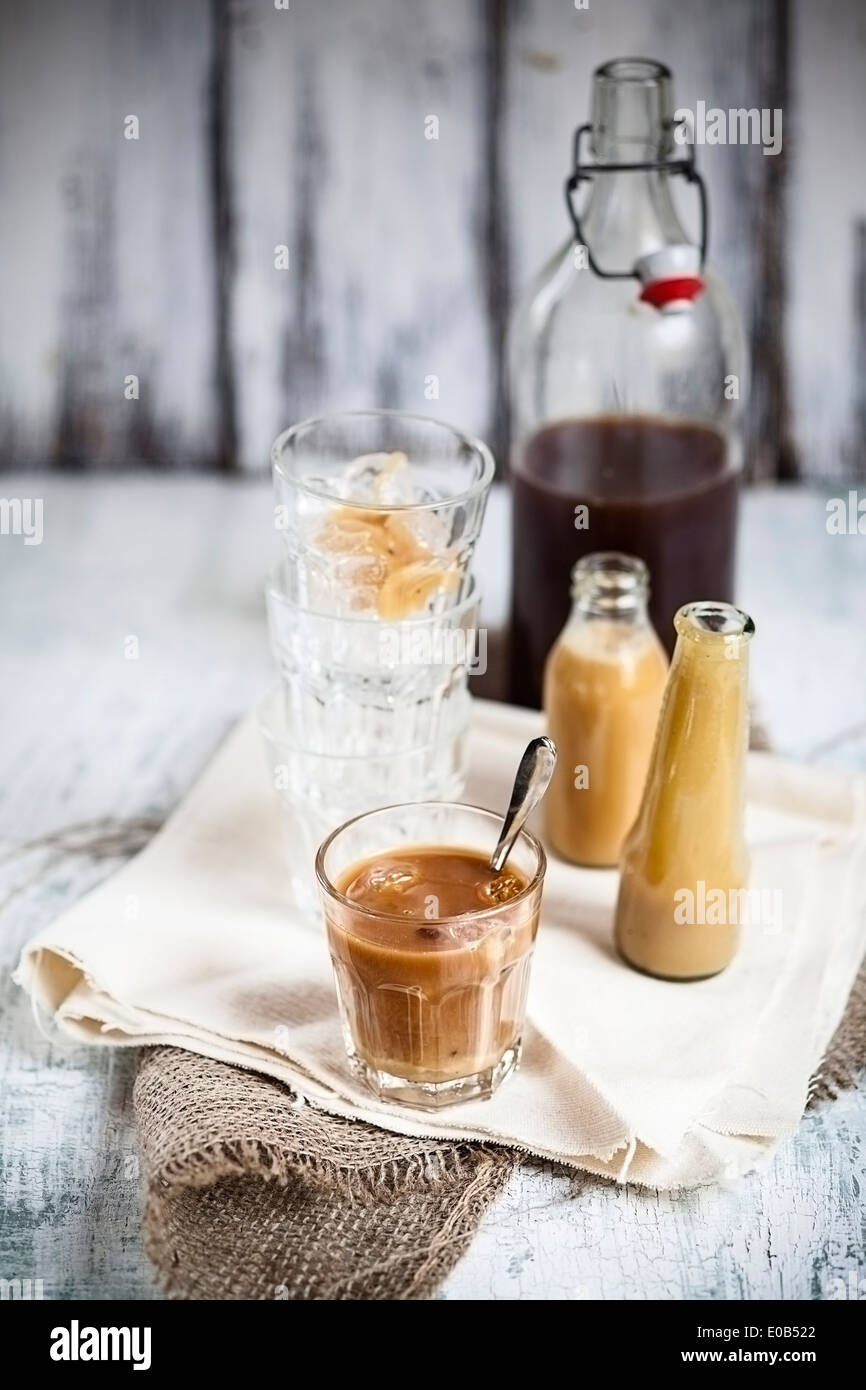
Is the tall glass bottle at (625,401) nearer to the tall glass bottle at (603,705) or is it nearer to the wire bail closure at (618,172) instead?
the wire bail closure at (618,172)

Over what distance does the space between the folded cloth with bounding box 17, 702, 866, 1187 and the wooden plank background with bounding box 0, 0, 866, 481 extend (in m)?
0.95

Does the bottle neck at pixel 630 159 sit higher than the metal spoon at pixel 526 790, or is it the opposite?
the bottle neck at pixel 630 159

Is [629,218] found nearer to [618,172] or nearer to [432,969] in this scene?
[618,172]

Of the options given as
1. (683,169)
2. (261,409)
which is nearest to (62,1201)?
(683,169)

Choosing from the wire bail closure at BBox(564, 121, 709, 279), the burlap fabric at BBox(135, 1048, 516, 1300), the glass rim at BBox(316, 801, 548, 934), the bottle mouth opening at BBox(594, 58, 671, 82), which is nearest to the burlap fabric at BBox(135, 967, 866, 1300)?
the burlap fabric at BBox(135, 1048, 516, 1300)

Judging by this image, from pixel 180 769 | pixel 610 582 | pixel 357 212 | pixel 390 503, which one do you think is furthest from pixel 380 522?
pixel 357 212

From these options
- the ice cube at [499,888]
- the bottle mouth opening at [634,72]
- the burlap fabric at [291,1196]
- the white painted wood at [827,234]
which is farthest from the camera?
the white painted wood at [827,234]

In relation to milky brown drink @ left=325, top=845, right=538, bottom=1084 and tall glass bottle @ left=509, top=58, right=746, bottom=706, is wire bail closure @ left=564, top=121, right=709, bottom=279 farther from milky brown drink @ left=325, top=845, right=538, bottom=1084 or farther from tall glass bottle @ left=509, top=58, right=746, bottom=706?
milky brown drink @ left=325, top=845, right=538, bottom=1084

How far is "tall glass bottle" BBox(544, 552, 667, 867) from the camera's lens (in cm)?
130

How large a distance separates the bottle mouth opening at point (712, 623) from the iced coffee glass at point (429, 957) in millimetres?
187

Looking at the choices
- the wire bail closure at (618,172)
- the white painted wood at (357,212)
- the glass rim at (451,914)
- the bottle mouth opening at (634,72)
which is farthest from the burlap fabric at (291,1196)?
the white painted wood at (357,212)

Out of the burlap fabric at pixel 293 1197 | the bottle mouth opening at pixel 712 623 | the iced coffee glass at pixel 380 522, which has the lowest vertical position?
the burlap fabric at pixel 293 1197

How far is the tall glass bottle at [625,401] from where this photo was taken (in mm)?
1458
